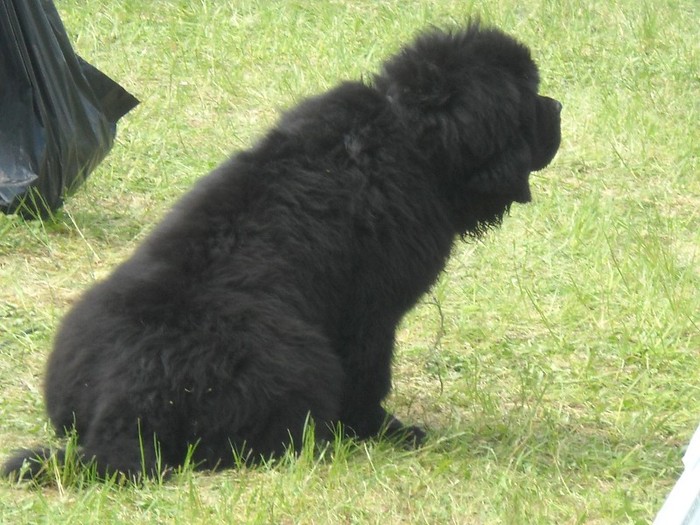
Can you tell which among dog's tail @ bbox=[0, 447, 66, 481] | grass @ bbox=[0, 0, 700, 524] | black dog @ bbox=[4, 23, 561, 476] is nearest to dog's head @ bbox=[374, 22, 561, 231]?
A: black dog @ bbox=[4, 23, 561, 476]

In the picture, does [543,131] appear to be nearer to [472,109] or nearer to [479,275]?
[472,109]

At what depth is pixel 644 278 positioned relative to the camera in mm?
5383

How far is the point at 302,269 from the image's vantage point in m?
3.65

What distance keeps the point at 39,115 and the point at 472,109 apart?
2.58 metres

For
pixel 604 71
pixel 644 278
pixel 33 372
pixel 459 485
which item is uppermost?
pixel 604 71

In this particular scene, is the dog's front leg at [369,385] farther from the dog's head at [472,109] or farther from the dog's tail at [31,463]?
the dog's tail at [31,463]

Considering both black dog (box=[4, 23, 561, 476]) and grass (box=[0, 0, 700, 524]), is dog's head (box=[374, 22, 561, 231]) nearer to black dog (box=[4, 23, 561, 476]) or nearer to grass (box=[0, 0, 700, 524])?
black dog (box=[4, 23, 561, 476])

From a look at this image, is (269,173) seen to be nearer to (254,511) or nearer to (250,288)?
(250,288)

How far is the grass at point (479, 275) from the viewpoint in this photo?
11.2 feet

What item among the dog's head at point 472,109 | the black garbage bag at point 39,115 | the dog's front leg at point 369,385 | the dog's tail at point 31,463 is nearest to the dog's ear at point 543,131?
the dog's head at point 472,109

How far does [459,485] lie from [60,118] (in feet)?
10.1

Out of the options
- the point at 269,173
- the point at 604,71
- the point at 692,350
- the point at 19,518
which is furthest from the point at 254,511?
the point at 604,71

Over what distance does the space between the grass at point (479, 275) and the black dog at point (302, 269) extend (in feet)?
0.60

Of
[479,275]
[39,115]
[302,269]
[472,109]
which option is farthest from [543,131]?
[39,115]
